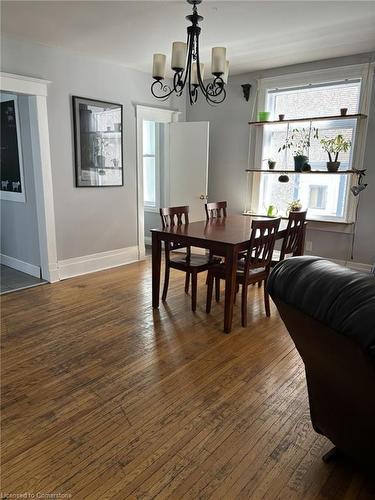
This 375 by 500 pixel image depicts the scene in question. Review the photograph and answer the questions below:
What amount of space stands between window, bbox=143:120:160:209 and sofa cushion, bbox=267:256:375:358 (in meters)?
4.95

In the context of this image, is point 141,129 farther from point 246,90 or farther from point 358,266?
point 358,266

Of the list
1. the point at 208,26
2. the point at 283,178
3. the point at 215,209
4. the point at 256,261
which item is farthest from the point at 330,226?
the point at 208,26

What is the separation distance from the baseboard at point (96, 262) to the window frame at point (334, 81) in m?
2.06

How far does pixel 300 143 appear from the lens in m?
4.76

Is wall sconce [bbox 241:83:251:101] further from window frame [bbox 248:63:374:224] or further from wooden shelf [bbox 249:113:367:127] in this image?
wooden shelf [bbox 249:113:367:127]

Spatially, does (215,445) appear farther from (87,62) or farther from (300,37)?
(87,62)

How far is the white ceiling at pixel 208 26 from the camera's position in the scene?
2.85 metres

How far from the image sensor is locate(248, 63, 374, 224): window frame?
4136 millimetres

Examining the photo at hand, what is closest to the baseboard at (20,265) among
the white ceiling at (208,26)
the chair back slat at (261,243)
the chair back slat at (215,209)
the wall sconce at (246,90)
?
the chair back slat at (215,209)

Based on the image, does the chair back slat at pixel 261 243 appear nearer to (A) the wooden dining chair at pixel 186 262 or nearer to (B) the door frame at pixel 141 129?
(A) the wooden dining chair at pixel 186 262

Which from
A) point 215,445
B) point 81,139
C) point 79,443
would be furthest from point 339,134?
point 79,443

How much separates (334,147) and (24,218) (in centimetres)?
389

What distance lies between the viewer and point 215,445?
178 cm

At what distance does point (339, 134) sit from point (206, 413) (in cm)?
381
